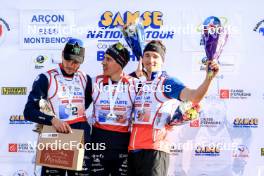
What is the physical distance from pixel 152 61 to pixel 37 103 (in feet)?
3.29

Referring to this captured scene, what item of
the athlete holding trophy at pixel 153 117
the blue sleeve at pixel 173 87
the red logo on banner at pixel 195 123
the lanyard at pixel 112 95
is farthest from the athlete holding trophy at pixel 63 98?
the red logo on banner at pixel 195 123

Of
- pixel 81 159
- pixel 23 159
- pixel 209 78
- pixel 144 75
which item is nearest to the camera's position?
pixel 209 78

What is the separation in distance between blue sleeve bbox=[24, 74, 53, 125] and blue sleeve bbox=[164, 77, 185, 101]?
96 centimetres

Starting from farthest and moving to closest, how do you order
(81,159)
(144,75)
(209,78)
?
1. (144,75)
2. (81,159)
3. (209,78)

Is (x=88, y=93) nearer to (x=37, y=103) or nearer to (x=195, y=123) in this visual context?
(x=37, y=103)

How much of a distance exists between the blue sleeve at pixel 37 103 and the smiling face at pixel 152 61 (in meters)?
0.85

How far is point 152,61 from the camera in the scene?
12.5 feet

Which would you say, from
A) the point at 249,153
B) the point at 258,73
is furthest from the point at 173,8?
the point at 249,153

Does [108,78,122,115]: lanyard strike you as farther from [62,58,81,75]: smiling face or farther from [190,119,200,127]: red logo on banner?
[190,119,200,127]: red logo on banner

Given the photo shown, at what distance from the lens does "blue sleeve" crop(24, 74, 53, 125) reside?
3.72 m

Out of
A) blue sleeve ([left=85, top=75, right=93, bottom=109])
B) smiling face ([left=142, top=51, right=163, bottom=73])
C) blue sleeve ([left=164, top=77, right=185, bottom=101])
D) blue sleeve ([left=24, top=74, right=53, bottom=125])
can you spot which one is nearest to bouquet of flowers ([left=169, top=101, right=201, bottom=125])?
blue sleeve ([left=164, top=77, right=185, bottom=101])

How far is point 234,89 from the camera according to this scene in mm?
4227

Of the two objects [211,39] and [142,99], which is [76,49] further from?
[211,39]

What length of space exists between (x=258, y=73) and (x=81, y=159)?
179 centimetres
